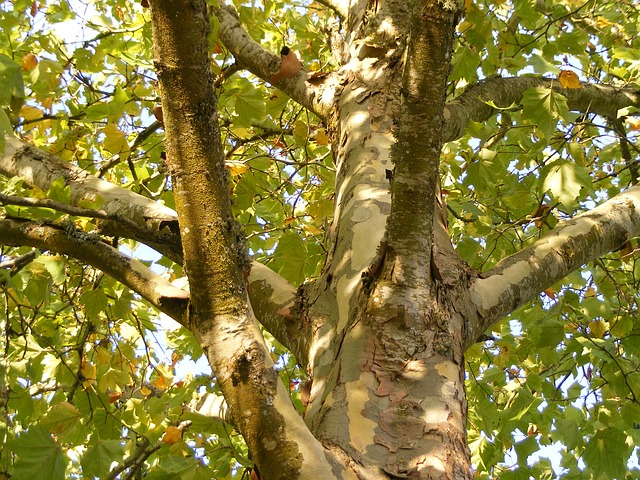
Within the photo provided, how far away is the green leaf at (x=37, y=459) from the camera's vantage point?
1.55 m

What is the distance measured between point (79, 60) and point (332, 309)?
2406 millimetres

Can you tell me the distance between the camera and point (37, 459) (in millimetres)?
1563

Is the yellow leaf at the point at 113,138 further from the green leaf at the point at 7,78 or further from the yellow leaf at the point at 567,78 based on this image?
the yellow leaf at the point at 567,78

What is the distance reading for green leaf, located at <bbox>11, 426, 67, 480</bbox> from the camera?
1.55 meters

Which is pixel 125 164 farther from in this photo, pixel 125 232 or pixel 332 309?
pixel 332 309

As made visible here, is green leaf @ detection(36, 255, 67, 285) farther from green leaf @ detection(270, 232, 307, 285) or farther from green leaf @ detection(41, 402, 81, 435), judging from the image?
green leaf @ detection(270, 232, 307, 285)

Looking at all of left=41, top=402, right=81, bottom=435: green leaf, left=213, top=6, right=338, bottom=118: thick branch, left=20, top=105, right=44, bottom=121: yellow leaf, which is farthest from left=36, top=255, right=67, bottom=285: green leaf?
left=20, top=105, right=44, bottom=121: yellow leaf

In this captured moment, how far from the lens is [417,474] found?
4.33ft

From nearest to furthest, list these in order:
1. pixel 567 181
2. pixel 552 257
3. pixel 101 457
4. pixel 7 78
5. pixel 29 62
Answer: pixel 7 78, pixel 101 457, pixel 552 257, pixel 567 181, pixel 29 62

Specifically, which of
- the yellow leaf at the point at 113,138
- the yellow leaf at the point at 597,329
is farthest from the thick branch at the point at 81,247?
the yellow leaf at the point at 597,329

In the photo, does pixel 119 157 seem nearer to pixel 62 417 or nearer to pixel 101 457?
pixel 62 417

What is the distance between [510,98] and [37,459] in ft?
8.24

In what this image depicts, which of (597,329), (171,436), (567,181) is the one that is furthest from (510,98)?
(171,436)

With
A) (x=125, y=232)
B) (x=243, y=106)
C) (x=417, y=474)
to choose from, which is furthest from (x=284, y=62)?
(x=417, y=474)
